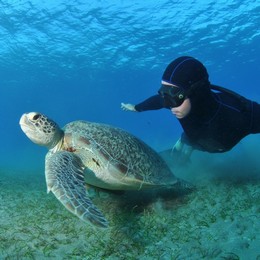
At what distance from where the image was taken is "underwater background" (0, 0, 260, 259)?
3.45 m

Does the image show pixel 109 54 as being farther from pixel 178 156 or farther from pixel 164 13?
pixel 178 156

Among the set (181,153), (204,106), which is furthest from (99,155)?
(181,153)

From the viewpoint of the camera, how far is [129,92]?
51.9 meters

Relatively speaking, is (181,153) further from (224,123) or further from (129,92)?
(129,92)

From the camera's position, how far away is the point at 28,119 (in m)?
4.72

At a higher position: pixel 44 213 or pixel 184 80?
pixel 184 80

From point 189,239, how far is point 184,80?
2.33 metres

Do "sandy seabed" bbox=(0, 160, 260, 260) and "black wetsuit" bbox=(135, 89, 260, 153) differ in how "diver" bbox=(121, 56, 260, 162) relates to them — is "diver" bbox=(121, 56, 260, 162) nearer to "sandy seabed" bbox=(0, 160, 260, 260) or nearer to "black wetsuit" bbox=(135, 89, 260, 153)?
"black wetsuit" bbox=(135, 89, 260, 153)

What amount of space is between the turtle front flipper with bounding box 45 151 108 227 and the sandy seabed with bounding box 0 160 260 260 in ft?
2.29

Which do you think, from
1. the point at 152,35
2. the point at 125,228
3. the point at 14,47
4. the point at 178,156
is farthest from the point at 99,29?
the point at 125,228

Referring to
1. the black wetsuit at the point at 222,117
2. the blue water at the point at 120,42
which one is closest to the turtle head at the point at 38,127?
the black wetsuit at the point at 222,117

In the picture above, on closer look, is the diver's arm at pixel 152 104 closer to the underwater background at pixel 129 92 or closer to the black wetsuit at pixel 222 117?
the black wetsuit at pixel 222 117

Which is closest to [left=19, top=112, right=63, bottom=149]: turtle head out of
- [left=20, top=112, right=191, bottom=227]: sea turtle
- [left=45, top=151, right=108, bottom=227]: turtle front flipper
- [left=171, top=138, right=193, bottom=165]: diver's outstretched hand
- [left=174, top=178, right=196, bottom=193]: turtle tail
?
[left=20, top=112, right=191, bottom=227]: sea turtle

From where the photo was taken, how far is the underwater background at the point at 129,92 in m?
3.45
